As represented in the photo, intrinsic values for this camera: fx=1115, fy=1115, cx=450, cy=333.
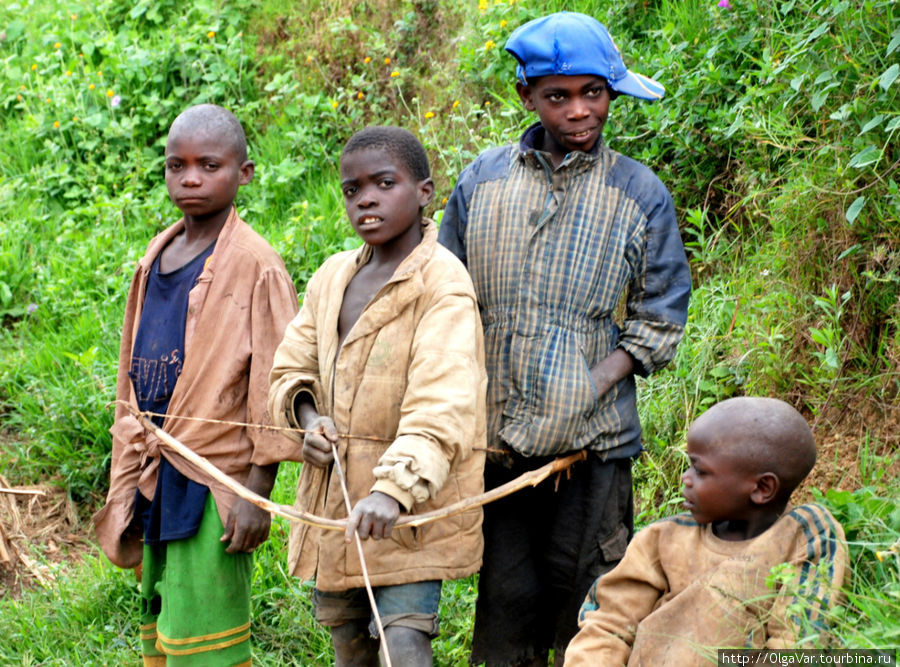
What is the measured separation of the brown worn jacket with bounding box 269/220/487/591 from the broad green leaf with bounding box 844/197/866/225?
1.38 m

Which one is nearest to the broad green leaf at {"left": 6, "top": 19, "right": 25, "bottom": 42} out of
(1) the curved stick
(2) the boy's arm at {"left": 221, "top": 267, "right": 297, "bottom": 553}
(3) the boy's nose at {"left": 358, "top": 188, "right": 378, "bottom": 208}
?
(2) the boy's arm at {"left": 221, "top": 267, "right": 297, "bottom": 553}

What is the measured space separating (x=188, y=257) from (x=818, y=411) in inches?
87.2

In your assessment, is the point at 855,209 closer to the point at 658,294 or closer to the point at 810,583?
the point at 658,294

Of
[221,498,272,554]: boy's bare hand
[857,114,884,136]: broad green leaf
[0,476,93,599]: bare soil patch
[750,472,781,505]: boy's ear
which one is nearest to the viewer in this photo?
[750,472,781,505]: boy's ear

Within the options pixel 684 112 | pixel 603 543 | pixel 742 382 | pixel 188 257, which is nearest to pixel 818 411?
pixel 742 382

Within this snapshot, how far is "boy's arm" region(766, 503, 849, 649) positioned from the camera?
242 centimetres

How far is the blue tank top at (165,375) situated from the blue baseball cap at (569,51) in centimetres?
122

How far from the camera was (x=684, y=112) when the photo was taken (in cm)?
500

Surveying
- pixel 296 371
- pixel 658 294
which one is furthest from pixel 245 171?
pixel 658 294

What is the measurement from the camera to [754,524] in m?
2.67

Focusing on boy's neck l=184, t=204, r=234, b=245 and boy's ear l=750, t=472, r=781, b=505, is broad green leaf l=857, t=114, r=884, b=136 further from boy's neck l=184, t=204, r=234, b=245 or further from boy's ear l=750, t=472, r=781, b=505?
boy's neck l=184, t=204, r=234, b=245

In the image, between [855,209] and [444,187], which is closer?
[855,209]

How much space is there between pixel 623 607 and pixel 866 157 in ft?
5.96

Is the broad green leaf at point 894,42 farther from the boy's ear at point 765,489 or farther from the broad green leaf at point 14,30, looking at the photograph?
the broad green leaf at point 14,30
